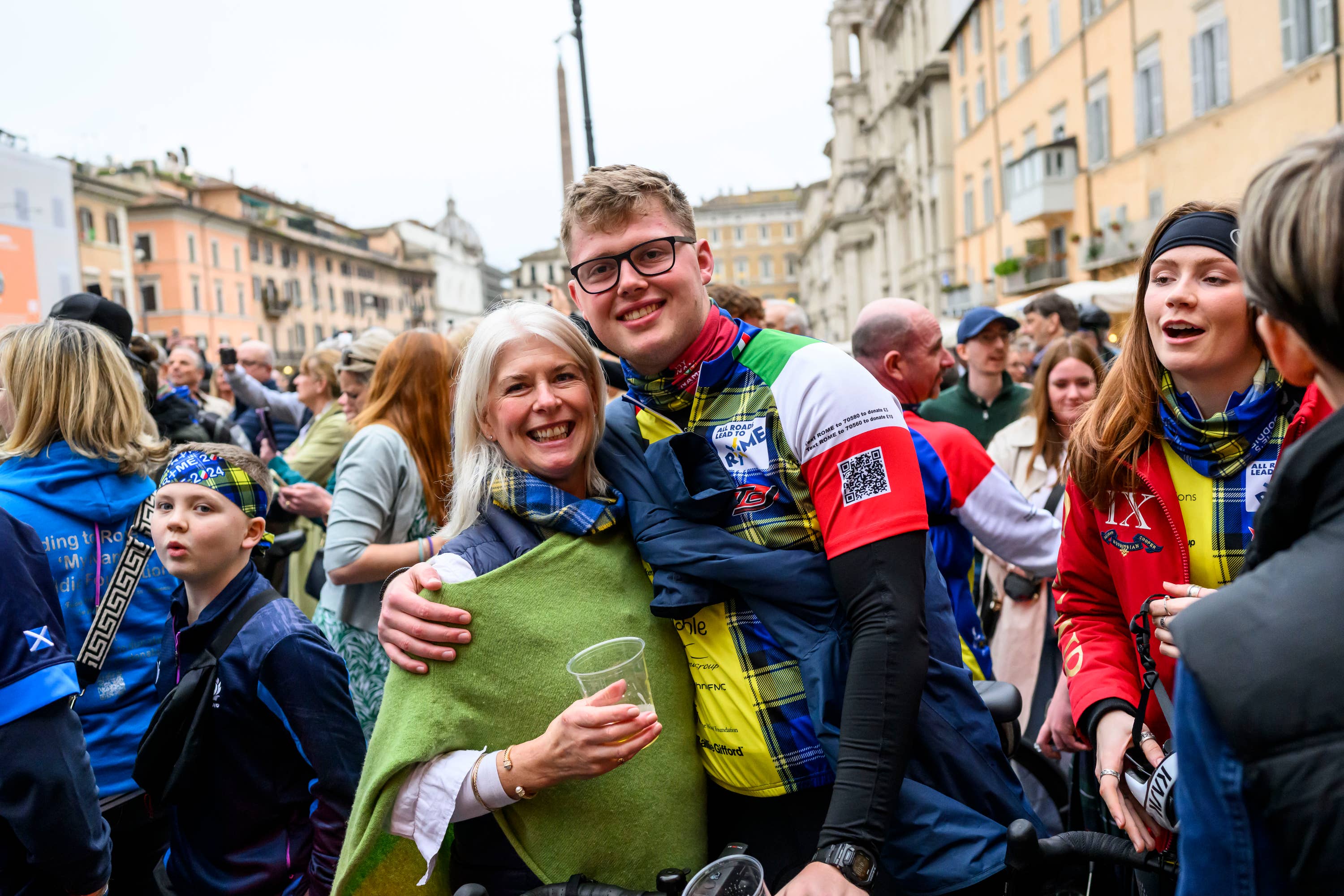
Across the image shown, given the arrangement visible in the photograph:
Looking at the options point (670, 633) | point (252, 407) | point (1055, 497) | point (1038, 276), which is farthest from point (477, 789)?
point (1038, 276)

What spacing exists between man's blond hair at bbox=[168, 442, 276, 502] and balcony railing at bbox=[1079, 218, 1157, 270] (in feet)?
73.1

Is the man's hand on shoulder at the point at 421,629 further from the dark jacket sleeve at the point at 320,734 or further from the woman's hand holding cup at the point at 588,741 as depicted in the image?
the dark jacket sleeve at the point at 320,734

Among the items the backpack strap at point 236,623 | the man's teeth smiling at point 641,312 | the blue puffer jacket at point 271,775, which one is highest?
the man's teeth smiling at point 641,312

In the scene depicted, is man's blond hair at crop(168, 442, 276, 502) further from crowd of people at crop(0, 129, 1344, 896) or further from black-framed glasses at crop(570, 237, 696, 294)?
black-framed glasses at crop(570, 237, 696, 294)

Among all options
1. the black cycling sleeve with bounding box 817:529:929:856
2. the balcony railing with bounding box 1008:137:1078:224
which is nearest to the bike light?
the black cycling sleeve with bounding box 817:529:929:856

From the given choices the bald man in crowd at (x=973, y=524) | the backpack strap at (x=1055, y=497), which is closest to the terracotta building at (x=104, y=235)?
the backpack strap at (x=1055, y=497)

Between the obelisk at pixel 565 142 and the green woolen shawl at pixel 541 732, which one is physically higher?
the obelisk at pixel 565 142

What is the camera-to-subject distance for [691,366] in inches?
90.6

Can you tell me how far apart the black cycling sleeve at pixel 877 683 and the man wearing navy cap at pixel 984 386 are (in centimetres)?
442

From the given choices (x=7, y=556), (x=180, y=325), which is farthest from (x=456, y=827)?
(x=180, y=325)

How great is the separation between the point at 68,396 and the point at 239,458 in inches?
31.2

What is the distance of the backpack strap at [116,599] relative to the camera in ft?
10.7

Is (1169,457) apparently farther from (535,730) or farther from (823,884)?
(535,730)

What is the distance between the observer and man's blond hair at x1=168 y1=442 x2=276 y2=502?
10.3ft
